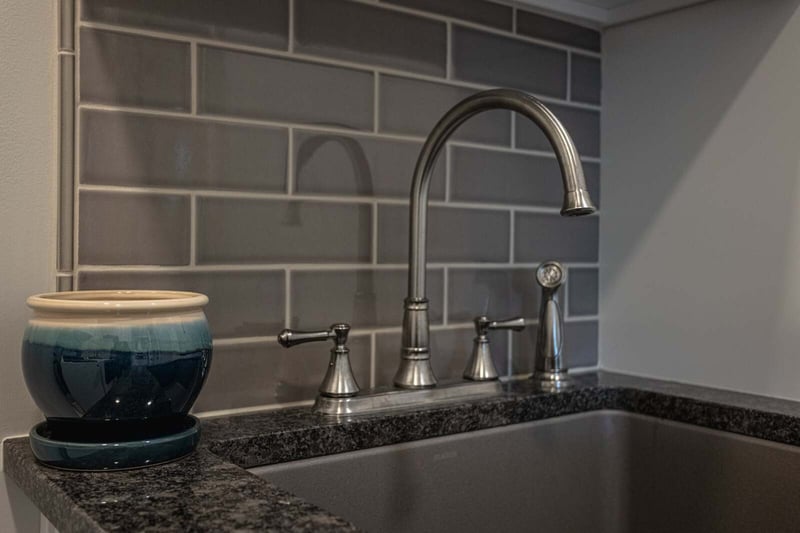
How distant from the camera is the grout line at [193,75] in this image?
2.75 feet

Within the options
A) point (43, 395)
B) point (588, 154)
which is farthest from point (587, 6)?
point (43, 395)

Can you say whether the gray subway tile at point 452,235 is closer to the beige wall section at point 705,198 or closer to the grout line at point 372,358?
the grout line at point 372,358

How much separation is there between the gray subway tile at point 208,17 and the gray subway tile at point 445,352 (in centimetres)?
38

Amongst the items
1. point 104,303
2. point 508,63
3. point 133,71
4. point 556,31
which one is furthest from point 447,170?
point 104,303

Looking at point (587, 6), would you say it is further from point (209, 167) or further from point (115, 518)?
point (115, 518)

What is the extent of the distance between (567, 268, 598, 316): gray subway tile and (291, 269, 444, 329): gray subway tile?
25 cm

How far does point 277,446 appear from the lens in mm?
785

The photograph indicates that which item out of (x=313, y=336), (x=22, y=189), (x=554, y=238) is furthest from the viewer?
(x=554, y=238)

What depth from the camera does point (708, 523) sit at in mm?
959

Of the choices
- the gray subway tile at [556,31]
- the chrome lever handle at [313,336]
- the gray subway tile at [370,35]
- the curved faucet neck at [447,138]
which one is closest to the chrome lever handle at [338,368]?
the chrome lever handle at [313,336]

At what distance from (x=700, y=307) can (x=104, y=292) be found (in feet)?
2.53

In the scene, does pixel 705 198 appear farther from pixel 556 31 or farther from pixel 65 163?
pixel 65 163

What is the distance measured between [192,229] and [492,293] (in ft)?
1.43

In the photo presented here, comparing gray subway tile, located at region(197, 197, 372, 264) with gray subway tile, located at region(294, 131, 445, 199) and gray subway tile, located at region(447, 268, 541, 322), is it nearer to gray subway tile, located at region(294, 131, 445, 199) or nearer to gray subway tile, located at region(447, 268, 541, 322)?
gray subway tile, located at region(294, 131, 445, 199)
